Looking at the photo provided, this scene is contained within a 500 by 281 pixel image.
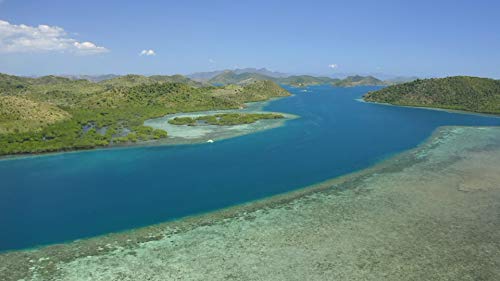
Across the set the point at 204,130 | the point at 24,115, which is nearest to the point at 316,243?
the point at 204,130

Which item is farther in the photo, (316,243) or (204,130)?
(204,130)

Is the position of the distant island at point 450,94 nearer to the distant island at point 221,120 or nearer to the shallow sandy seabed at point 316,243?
the distant island at point 221,120

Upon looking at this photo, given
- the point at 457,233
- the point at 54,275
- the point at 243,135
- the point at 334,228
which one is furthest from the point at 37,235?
the point at 243,135

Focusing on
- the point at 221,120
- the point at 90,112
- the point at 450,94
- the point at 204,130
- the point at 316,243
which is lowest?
the point at 316,243

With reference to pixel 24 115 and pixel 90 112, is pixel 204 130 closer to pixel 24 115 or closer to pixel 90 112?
pixel 24 115

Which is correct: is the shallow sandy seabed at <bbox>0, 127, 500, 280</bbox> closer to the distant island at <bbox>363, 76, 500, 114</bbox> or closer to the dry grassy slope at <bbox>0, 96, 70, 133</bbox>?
the dry grassy slope at <bbox>0, 96, 70, 133</bbox>

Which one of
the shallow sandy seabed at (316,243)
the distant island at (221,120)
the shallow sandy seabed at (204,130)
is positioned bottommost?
the shallow sandy seabed at (316,243)

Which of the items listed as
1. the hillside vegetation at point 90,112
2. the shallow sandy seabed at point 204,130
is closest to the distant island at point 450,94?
the hillside vegetation at point 90,112

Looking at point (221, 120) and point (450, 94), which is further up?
point (450, 94)
